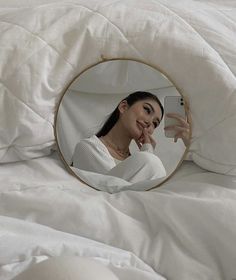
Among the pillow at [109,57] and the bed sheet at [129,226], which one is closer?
the bed sheet at [129,226]

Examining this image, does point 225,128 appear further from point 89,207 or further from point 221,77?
point 89,207

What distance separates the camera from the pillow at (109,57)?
0.88 m

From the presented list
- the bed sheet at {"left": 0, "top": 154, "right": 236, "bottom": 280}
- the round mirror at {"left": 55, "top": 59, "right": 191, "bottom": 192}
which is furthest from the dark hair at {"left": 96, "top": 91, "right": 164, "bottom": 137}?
the bed sheet at {"left": 0, "top": 154, "right": 236, "bottom": 280}

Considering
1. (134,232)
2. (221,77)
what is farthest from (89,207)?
(221,77)

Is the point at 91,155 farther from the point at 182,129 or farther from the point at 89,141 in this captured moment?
the point at 182,129

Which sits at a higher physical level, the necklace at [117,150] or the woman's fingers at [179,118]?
the woman's fingers at [179,118]

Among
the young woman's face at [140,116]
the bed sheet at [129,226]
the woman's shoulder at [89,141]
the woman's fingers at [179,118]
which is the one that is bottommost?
the bed sheet at [129,226]

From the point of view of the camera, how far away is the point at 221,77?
87cm

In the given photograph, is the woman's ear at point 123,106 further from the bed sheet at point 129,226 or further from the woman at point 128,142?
the bed sheet at point 129,226

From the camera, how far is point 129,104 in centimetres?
92

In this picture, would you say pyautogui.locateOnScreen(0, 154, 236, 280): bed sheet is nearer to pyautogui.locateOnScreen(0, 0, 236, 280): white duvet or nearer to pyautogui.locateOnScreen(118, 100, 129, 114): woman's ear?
pyautogui.locateOnScreen(0, 0, 236, 280): white duvet

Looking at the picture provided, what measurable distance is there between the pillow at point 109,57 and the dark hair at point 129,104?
52 millimetres

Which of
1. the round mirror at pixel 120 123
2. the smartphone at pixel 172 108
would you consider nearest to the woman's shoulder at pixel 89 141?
the round mirror at pixel 120 123

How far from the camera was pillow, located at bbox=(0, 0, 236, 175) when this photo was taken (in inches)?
34.6
